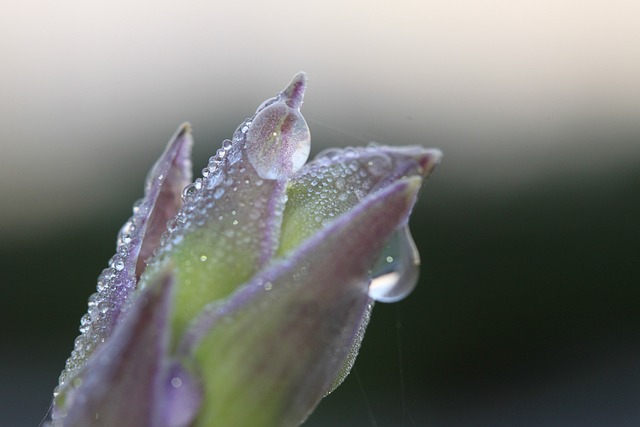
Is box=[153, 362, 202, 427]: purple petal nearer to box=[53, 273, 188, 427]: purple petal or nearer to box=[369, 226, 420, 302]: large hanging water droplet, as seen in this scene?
box=[53, 273, 188, 427]: purple petal

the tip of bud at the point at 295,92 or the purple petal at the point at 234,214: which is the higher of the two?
the tip of bud at the point at 295,92

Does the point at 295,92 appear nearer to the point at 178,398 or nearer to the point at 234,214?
the point at 234,214

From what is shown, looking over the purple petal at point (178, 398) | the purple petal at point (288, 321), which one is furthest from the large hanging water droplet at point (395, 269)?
the purple petal at point (178, 398)

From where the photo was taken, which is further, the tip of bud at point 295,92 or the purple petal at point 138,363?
the tip of bud at point 295,92

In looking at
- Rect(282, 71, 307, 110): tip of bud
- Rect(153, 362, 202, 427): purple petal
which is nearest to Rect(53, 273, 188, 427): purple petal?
Rect(153, 362, 202, 427): purple petal

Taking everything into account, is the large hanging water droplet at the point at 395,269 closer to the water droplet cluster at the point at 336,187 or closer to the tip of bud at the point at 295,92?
the water droplet cluster at the point at 336,187

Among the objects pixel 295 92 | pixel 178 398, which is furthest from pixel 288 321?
pixel 295 92
